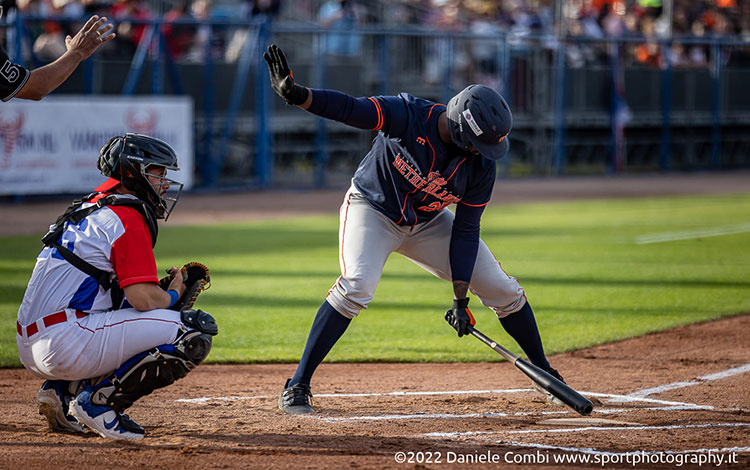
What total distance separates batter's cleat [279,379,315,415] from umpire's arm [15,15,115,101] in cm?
195

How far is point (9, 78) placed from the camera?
445 centimetres

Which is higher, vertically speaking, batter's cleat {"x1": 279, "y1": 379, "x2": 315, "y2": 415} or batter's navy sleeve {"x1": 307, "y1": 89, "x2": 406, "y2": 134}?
batter's navy sleeve {"x1": 307, "y1": 89, "x2": 406, "y2": 134}

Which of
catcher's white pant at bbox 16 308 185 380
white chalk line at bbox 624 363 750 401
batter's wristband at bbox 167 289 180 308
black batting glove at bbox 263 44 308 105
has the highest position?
black batting glove at bbox 263 44 308 105

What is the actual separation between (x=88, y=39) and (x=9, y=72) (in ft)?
1.60

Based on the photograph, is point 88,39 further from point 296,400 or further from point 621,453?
Result: point 621,453

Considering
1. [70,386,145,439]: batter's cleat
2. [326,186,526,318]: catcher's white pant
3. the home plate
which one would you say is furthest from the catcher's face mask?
the home plate

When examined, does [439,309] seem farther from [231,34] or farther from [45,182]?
[231,34]

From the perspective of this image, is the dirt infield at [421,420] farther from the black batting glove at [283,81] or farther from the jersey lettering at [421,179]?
the black batting glove at [283,81]

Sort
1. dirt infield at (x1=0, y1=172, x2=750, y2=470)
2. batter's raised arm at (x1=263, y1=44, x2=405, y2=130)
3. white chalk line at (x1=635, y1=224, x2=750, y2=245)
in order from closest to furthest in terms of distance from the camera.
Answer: dirt infield at (x1=0, y1=172, x2=750, y2=470) < batter's raised arm at (x1=263, y1=44, x2=405, y2=130) < white chalk line at (x1=635, y1=224, x2=750, y2=245)

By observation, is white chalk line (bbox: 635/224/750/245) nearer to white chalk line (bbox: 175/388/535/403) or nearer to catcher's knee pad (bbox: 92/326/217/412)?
white chalk line (bbox: 175/388/535/403)

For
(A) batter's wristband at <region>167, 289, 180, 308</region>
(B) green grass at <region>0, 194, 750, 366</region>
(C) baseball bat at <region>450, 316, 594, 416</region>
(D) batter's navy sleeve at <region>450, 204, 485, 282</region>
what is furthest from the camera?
(B) green grass at <region>0, 194, 750, 366</region>

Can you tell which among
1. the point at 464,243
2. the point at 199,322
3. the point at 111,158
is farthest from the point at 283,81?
the point at 464,243

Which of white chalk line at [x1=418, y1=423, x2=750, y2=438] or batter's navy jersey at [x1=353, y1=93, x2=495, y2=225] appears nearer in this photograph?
white chalk line at [x1=418, y1=423, x2=750, y2=438]

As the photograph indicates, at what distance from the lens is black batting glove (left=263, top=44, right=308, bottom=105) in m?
4.57
